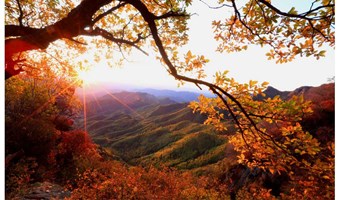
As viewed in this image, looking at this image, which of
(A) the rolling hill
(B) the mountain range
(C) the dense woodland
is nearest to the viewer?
(C) the dense woodland

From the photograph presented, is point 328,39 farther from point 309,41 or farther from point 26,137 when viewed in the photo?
point 26,137

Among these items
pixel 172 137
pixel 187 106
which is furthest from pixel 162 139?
pixel 187 106

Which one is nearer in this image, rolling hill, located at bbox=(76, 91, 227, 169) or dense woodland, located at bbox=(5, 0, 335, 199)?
dense woodland, located at bbox=(5, 0, 335, 199)

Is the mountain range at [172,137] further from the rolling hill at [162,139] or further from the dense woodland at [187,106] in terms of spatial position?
the dense woodland at [187,106]

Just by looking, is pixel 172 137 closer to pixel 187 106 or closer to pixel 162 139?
pixel 162 139

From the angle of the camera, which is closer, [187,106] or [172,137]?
[187,106]

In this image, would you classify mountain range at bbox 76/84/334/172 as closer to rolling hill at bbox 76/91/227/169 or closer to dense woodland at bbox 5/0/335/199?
rolling hill at bbox 76/91/227/169

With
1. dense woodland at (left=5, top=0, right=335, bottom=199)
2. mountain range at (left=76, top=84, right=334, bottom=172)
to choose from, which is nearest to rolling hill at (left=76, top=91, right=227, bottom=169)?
mountain range at (left=76, top=84, right=334, bottom=172)

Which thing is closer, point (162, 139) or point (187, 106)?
point (187, 106)

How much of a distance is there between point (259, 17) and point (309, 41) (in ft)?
3.96

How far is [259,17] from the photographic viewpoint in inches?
208

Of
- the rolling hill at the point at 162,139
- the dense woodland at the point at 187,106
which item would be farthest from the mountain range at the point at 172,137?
the dense woodland at the point at 187,106

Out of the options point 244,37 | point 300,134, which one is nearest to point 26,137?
point 244,37

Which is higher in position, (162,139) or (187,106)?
(187,106)
